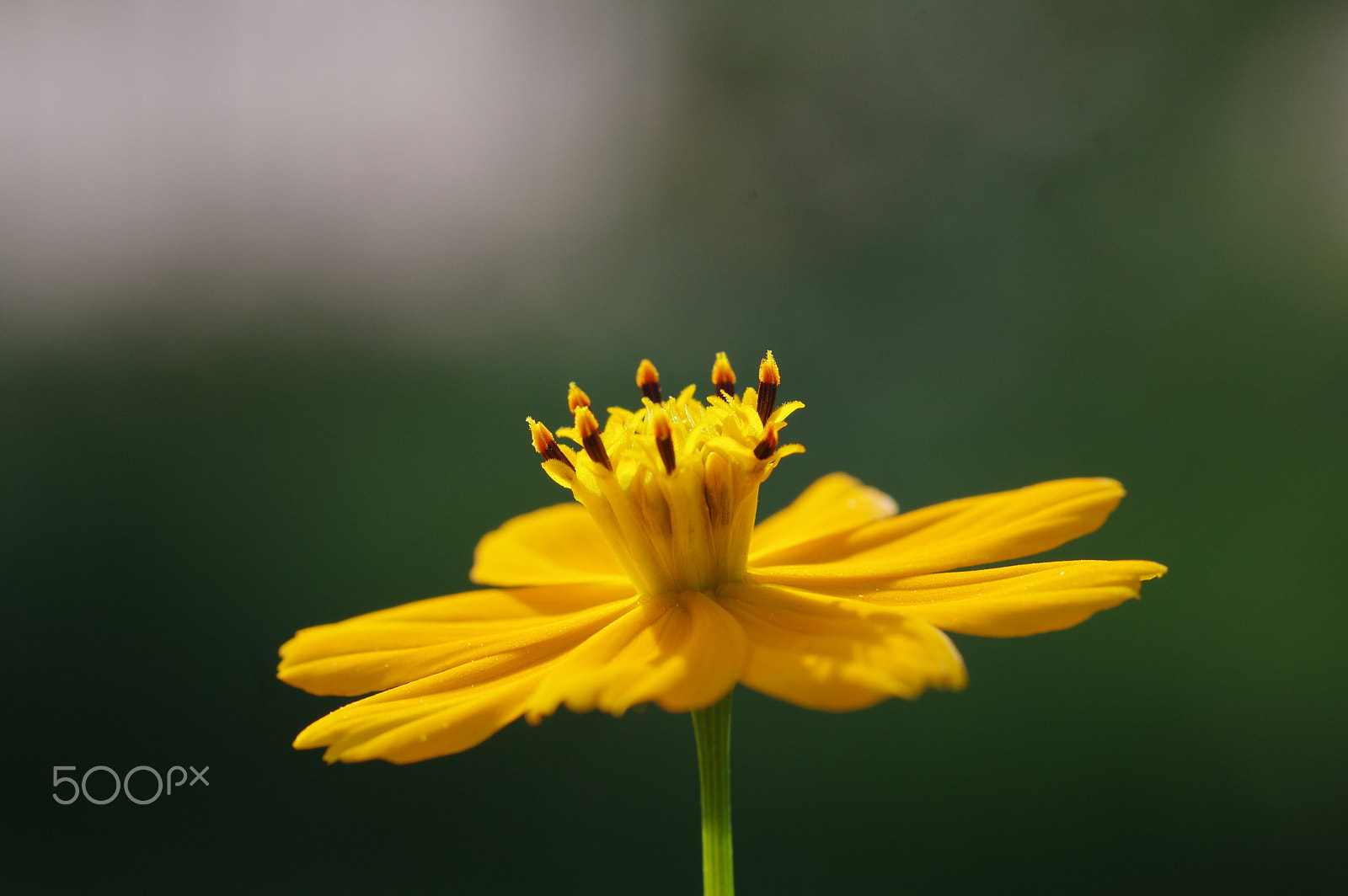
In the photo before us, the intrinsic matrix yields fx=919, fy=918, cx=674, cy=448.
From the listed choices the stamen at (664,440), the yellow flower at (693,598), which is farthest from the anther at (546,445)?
the stamen at (664,440)

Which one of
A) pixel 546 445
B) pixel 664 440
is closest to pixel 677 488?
pixel 664 440

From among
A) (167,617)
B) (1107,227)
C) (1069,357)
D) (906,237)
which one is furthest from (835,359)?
(167,617)

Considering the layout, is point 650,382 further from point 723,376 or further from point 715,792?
point 715,792

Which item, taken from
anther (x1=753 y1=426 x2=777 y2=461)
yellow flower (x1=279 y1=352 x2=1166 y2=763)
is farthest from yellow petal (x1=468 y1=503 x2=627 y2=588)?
anther (x1=753 y1=426 x2=777 y2=461)

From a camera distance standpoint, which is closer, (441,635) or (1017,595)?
(1017,595)

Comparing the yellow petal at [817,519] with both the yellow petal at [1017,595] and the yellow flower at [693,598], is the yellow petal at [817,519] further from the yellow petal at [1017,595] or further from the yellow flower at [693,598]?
the yellow petal at [1017,595]

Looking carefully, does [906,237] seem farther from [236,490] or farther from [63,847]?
[63,847]

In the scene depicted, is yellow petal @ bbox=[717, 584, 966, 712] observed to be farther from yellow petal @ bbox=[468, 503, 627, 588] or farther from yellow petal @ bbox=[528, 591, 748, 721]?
yellow petal @ bbox=[468, 503, 627, 588]
